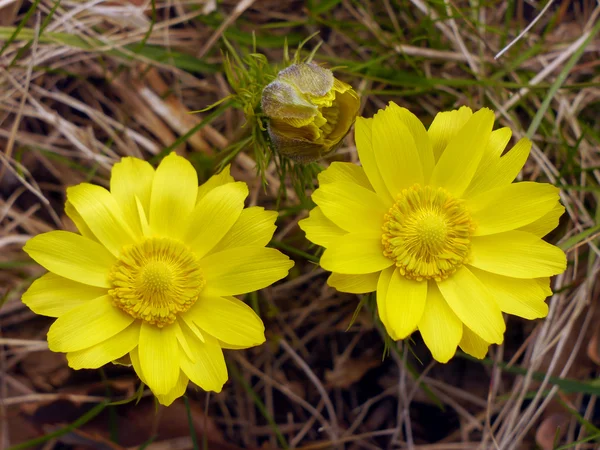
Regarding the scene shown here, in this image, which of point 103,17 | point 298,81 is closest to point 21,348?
point 103,17

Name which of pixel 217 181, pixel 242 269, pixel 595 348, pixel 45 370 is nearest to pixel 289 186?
pixel 217 181

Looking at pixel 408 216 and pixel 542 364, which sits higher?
pixel 408 216

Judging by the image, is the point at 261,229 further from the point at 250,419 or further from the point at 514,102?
the point at 514,102

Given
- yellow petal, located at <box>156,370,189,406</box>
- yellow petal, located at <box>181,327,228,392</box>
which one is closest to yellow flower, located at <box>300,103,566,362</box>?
yellow petal, located at <box>181,327,228,392</box>

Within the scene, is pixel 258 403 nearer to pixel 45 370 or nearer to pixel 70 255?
pixel 45 370

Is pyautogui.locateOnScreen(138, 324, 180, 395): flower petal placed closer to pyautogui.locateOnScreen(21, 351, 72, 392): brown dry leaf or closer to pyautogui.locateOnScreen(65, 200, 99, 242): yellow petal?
pyautogui.locateOnScreen(65, 200, 99, 242): yellow petal

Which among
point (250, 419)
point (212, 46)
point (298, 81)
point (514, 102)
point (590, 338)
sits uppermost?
point (212, 46)
